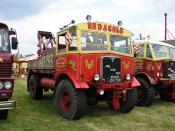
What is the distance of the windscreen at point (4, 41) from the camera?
912 cm

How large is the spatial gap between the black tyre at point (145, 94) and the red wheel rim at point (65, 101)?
3618 millimetres

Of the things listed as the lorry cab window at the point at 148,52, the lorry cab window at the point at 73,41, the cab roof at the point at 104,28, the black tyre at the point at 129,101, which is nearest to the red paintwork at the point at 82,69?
the lorry cab window at the point at 73,41

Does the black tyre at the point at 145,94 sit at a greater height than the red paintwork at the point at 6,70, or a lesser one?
lesser

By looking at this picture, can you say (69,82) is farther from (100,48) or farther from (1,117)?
(1,117)

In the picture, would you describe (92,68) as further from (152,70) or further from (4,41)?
(152,70)

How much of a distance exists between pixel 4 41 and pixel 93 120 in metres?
3.27

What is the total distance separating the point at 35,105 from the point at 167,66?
5100mm

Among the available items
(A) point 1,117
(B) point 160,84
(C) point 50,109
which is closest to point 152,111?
(B) point 160,84

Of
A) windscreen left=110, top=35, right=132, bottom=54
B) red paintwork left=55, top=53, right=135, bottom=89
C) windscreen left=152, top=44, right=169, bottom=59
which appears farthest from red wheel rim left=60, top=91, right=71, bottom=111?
windscreen left=152, top=44, right=169, bottom=59

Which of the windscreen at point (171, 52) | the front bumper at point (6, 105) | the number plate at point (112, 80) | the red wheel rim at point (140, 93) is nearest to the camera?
the front bumper at point (6, 105)

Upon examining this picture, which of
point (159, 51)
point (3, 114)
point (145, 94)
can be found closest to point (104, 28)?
point (145, 94)

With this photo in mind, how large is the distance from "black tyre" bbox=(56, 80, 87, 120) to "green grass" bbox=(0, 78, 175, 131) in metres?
0.20

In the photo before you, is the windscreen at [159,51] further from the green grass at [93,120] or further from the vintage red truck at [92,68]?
the vintage red truck at [92,68]

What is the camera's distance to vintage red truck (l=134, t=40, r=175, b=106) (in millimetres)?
12836
